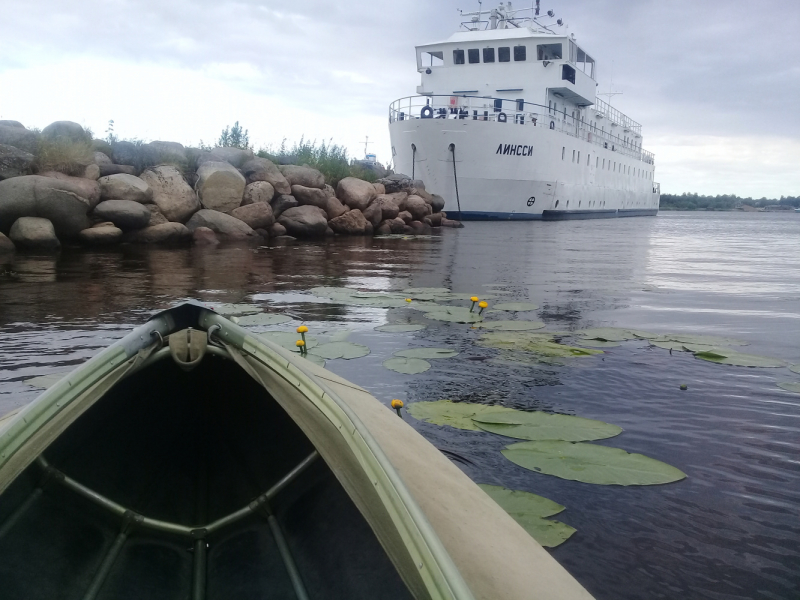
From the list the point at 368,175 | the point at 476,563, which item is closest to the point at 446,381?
the point at 476,563

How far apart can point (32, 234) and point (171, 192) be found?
10.3 feet

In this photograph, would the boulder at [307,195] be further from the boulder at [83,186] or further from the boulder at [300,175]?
the boulder at [83,186]

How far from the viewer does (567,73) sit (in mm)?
27672

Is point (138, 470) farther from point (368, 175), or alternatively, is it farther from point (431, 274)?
point (368, 175)

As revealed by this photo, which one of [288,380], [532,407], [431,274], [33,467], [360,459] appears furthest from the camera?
[431,274]

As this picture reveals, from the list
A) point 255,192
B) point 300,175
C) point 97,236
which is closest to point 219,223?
point 255,192

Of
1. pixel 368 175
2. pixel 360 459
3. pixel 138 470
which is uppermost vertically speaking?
pixel 368 175

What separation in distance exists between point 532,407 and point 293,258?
7973mm

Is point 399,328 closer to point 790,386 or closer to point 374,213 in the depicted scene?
point 790,386

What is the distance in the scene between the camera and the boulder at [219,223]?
1332 cm

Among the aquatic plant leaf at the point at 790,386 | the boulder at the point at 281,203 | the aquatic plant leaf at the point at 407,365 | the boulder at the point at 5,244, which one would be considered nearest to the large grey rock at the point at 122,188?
the boulder at the point at 5,244

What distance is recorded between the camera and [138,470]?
1.89 m

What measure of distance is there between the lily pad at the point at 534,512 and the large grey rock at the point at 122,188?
11.5m

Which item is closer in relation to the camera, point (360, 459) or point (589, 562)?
point (360, 459)
